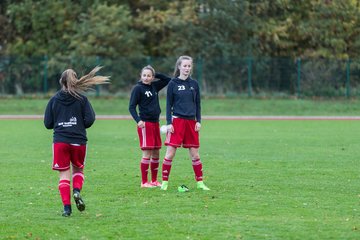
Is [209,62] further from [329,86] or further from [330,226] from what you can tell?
[330,226]

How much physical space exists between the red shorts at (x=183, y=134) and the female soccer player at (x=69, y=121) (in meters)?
2.19

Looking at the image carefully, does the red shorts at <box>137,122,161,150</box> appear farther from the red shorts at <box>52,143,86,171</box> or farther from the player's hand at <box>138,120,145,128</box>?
the red shorts at <box>52,143,86,171</box>

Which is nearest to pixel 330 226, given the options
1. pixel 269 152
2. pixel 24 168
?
pixel 24 168

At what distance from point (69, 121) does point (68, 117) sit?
0.17 ft

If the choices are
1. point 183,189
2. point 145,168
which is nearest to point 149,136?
point 145,168

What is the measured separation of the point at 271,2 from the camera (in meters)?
49.2

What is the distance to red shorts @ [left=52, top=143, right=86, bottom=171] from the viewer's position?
10586 millimetres

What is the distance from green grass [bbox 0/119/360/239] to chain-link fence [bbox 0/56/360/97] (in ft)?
71.6

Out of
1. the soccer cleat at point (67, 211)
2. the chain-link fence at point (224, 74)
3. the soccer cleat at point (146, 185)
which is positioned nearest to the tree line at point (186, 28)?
the chain-link fence at point (224, 74)

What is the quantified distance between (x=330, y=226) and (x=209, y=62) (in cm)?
3514

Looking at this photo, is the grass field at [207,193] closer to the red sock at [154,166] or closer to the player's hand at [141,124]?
the red sock at [154,166]

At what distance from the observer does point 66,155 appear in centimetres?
1063

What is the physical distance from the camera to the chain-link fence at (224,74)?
4397 cm

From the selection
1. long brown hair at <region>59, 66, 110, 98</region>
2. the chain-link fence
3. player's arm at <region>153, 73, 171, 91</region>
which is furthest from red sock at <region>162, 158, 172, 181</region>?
the chain-link fence
